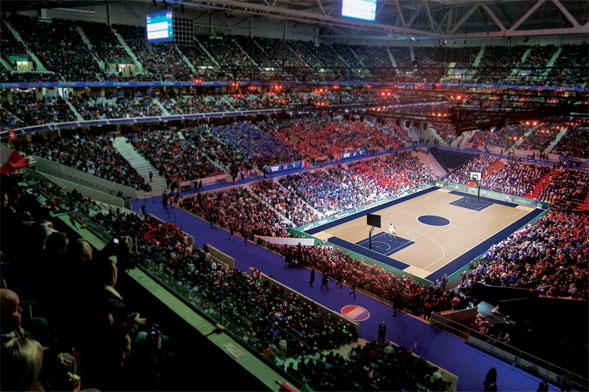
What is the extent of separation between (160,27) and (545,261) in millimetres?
23069

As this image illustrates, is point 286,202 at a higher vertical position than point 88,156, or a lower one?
lower

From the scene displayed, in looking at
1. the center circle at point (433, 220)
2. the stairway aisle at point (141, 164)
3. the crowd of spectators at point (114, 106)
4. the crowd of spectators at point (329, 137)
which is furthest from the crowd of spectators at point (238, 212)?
the crowd of spectators at point (329, 137)

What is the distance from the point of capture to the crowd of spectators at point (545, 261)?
536 inches

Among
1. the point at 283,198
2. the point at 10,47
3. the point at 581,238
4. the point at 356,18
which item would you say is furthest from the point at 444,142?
the point at 10,47

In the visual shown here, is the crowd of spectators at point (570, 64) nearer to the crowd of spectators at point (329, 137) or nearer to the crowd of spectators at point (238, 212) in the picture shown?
the crowd of spectators at point (329, 137)

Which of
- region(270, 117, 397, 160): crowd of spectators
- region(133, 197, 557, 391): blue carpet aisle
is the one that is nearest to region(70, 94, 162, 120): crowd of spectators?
region(270, 117, 397, 160): crowd of spectators

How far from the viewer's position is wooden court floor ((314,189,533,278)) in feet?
75.2

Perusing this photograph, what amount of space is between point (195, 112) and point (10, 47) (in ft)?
A: 45.3

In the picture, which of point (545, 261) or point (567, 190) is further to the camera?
point (567, 190)

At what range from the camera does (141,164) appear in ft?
91.0

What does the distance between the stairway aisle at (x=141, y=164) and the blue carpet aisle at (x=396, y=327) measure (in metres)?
5.62

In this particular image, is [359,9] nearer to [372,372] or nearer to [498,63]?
[498,63]

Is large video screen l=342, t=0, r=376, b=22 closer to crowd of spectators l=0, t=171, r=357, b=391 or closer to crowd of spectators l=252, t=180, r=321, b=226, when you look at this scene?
crowd of spectators l=252, t=180, r=321, b=226

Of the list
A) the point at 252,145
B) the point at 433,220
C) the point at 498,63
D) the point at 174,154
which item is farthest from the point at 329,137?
the point at 498,63
